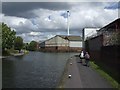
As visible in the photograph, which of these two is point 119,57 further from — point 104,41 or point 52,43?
point 52,43

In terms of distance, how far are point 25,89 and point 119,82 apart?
7.21 m

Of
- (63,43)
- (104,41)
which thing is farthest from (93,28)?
(63,43)

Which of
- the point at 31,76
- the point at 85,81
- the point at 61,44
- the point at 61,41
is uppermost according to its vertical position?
the point at 61,41

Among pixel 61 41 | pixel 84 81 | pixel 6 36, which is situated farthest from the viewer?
pixel 61 41

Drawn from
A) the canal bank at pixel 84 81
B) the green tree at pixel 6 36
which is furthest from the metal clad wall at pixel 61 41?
the canal bank at pixel 84 81

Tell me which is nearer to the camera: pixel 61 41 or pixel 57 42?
pixel 57 42

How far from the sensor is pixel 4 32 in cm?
8781

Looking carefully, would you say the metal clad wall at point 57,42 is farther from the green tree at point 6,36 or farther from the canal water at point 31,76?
the canal water at point 31,76

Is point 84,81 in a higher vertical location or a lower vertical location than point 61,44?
lower

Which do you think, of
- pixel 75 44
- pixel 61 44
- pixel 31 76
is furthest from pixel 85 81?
pixel 75 44

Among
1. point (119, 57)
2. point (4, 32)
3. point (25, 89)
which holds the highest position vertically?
point (4, 32)

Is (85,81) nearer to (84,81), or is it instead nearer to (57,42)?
(84,81)

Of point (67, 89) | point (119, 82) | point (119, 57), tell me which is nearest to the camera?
point (67, 89)

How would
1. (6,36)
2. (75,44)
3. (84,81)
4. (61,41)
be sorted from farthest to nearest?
(75,44), (61,41), (6,36), (84,81)
